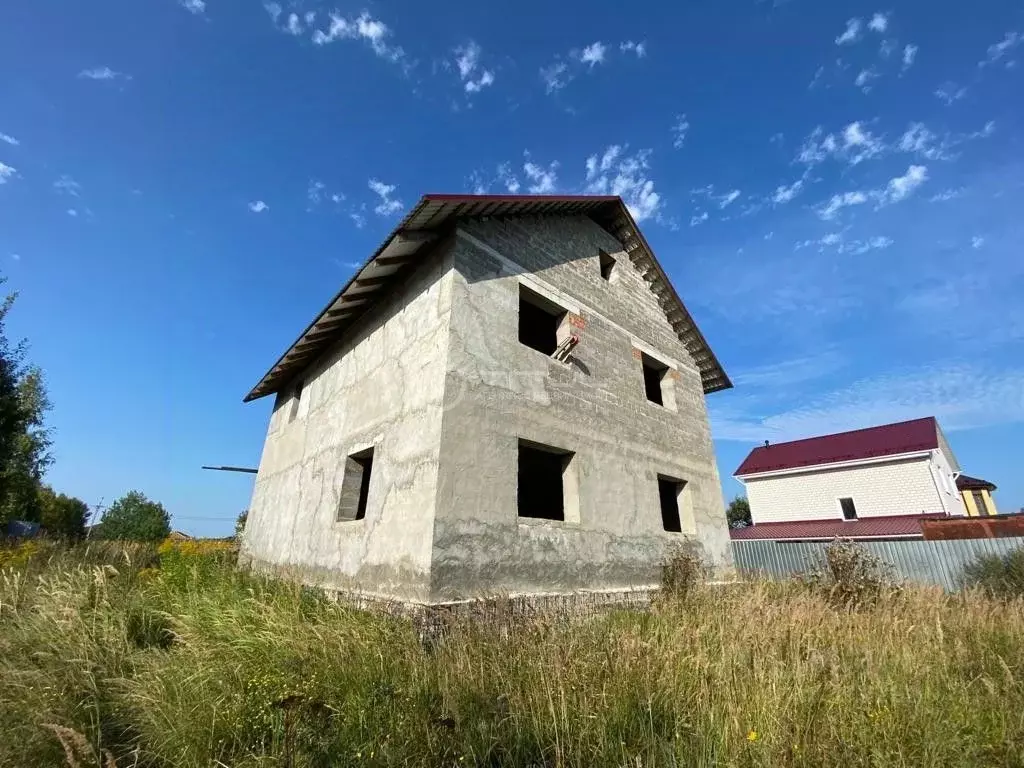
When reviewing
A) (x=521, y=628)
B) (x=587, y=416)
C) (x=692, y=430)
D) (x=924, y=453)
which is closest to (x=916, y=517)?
(x=924, y=453)

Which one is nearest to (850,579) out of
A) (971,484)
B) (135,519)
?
(971,484)

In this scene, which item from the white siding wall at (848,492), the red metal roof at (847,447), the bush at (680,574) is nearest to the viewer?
the bush at (680,574)

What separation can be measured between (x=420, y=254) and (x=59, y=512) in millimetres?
53842

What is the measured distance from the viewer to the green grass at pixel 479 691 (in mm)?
2660

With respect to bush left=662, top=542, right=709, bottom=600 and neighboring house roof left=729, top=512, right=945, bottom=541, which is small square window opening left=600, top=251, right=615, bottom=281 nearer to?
bush left=662, top=542, right=709, bottom=600

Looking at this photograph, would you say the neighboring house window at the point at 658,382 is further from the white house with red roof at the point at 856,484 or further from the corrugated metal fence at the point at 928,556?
the white house with red roof at the point at 856,484

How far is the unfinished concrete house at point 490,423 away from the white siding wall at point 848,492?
14570mm

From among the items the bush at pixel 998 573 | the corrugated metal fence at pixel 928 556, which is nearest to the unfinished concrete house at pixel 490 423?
the corrugated metal fence at pixel 928 556

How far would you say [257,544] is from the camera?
1047 centimetres

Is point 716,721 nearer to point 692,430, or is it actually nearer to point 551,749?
point 551,749

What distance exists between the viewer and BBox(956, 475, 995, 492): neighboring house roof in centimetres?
2225

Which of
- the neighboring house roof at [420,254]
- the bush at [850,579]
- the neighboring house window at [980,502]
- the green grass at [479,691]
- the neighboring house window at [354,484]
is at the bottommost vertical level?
the green grass at [479,691]

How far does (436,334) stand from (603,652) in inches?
171

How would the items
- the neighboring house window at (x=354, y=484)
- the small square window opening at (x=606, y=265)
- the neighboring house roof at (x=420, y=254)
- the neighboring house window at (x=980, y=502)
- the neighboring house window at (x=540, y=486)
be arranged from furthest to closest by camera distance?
the neighboring house window at (x=980, y=502) < the small square window opening at (x=606, y=265) < the neighboring house window at (x=540, y=486) < the neighboring house window at (x=354, y=484) < the neighboring house roof at (x=420, y=254)
